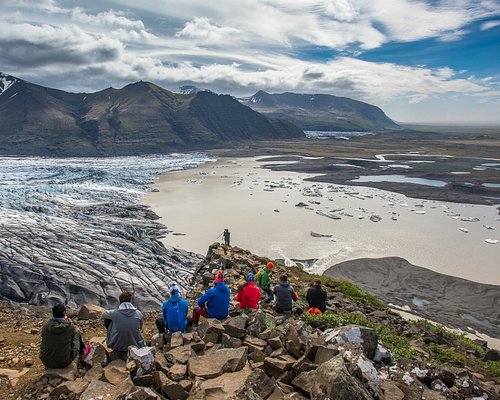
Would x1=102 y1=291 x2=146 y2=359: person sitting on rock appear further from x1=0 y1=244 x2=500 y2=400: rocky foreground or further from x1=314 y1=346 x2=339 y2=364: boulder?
x1=314 y1=346 x2=339 y2=364: boulder

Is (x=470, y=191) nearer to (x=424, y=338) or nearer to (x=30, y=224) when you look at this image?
(x=424, y=338)

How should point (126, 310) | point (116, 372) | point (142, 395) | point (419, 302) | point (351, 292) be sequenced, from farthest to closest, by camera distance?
point (419, 302)
point (351, 292)
point (126, 310)
point (116, 372)
point (142, 395)

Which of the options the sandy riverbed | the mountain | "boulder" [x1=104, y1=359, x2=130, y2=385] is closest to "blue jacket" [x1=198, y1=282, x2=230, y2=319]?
"boulder" [x1=104, y1=359, x2=130, y2=385]

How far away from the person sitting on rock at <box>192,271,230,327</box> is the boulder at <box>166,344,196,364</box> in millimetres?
1829

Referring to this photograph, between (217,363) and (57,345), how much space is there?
301cm

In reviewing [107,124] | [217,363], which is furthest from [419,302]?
[107,124]

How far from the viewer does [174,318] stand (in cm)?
863

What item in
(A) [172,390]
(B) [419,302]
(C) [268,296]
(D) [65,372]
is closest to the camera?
(A) [172,390]

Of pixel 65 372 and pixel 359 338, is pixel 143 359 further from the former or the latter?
pixel 359 338

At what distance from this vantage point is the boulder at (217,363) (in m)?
6.71

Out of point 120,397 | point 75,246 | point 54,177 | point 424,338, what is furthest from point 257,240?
point 54,177

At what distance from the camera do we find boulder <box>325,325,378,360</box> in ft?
25.6

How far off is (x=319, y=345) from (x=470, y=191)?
6445 centimetres

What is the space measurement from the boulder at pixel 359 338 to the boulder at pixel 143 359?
11.6ft
